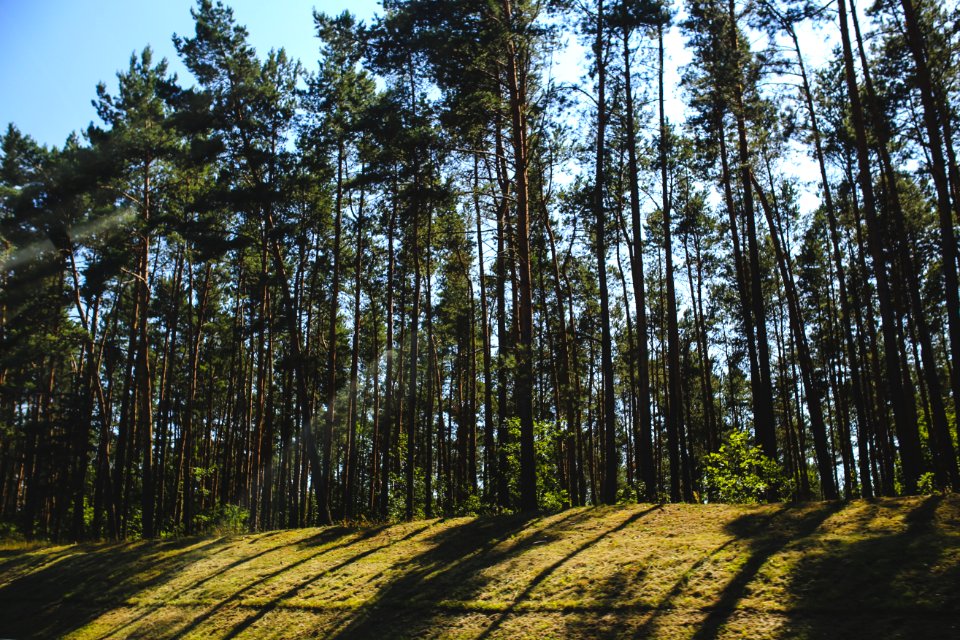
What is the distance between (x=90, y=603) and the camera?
13.0 m

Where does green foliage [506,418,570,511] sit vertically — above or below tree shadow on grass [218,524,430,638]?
above

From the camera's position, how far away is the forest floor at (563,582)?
22.8 ft

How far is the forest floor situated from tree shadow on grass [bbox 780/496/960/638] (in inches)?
0.8

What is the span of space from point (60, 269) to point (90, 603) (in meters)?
16.3

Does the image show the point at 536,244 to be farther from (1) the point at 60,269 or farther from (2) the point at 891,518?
(1) the point at 60,269

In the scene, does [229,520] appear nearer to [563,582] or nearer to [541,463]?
[541,463]

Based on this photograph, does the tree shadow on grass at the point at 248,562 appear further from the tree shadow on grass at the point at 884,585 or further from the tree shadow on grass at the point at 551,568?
the tree shadow on grass at the point at 884,585

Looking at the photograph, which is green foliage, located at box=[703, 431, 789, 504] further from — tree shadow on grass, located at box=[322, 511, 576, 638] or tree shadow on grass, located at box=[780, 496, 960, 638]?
tree shadow on grass, located at box=[780, 496, 960, 638]

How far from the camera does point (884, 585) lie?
22.7ft

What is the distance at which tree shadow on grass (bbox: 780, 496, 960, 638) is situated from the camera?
6227mm

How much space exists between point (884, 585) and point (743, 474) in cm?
585

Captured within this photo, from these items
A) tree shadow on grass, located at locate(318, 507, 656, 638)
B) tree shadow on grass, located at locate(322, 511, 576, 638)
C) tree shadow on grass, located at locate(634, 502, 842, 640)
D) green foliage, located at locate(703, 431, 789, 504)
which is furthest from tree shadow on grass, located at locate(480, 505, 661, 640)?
tree shadow on grass, located at locate(634, 502, 842, 640)

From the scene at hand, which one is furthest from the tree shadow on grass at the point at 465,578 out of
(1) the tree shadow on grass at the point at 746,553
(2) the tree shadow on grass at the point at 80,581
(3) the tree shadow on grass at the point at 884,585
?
(2) the tree shadow on grass at the point at 80,581

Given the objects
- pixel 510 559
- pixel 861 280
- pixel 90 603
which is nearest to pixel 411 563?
pixel 510 559
